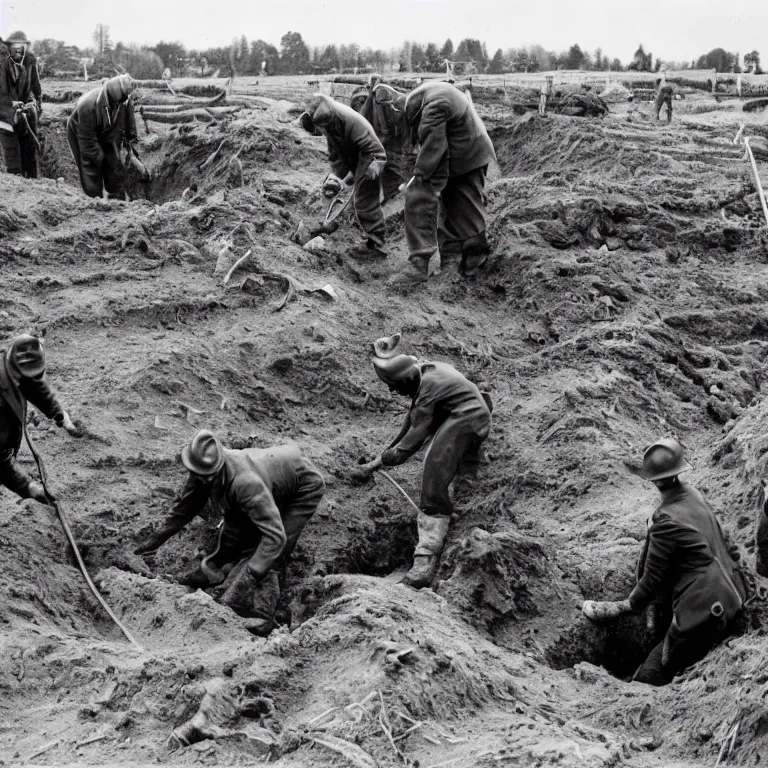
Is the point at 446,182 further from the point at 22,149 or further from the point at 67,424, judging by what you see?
the point at 22,149

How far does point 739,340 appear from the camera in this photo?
9383mm

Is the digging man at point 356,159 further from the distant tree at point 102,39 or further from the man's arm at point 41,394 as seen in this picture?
the distant tree at point 102,39

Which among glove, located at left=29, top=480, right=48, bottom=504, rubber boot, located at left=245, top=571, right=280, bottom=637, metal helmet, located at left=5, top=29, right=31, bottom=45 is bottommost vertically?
rubber boot, located at left=245, top=571, right=280, bottom=637

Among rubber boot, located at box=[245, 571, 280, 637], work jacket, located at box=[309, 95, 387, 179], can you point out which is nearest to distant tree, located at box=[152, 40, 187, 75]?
work jacket, located at box=[309, 95, 387, 179]

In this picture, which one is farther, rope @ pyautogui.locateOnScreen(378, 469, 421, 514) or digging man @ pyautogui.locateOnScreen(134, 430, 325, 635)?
rope @ pyautogui.locateOnScreen(378, 469, 421, 514)

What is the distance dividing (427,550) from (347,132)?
418 cm

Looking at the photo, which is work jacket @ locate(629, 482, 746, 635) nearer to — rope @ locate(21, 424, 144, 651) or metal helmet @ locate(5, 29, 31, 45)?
rope @ locate(21, 424, 144, 651)

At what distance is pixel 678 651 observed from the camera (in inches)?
212

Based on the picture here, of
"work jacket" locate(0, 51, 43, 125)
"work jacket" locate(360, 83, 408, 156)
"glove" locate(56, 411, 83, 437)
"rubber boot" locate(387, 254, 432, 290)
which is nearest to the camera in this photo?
"glove" locate(56, 411, 83, 437)

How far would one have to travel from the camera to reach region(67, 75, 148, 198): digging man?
412 inches

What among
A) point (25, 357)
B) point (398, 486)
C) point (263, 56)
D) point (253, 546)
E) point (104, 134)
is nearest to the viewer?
point (25, 357)

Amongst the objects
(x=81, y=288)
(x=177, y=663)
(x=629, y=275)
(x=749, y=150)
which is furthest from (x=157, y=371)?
(x=749, y=150)

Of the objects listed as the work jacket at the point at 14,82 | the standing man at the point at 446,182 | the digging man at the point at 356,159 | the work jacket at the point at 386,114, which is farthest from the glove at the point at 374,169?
the work jacket at the point at 14,82

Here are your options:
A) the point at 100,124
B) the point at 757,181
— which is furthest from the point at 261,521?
the point at 757,181
